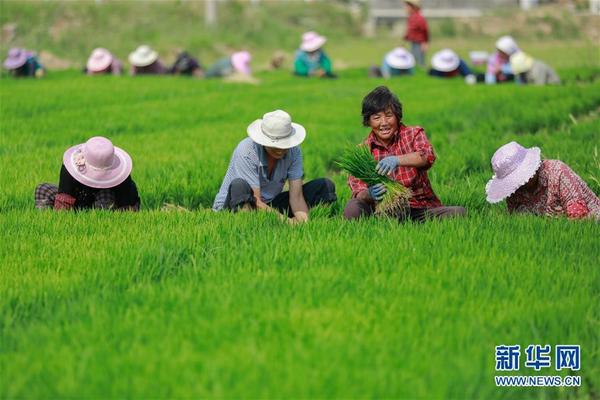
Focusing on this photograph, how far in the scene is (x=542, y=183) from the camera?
4984 millimetres

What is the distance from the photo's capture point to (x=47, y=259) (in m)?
4.18

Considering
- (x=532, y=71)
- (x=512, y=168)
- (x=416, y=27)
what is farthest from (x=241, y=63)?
(x=512, y=168)

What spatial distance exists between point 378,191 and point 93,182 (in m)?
1.58

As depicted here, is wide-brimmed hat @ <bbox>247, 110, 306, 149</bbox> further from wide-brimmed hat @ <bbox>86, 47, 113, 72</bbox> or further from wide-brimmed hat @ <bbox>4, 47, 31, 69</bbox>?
wide-brimmed hat @ <bbox>86, 47, 113, 72</bbox>

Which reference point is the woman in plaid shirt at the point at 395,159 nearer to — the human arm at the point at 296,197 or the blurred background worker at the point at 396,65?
the human arm at the point at 296,197

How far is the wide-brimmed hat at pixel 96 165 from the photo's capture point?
509 cm

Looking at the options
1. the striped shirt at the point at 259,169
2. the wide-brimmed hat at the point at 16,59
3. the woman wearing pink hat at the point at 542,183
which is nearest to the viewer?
the woman wearing pink hat at the point at 542,183

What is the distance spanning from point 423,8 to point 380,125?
25137mm

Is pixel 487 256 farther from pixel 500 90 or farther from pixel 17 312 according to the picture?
pixel 500 90

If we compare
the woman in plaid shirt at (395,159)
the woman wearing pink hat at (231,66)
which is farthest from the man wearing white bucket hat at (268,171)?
the woman wearing pink hat at (231,66)

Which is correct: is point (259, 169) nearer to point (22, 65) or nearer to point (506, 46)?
point (506, 46)

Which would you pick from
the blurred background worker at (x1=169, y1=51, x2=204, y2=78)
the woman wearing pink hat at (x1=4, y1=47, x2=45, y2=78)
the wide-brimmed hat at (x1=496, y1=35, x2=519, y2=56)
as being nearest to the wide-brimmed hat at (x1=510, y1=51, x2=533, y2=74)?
the wide-brimmed hat at (x1=496, y1=35, x2=519, y2=56)

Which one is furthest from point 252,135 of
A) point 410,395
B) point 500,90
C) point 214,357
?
point 500,90

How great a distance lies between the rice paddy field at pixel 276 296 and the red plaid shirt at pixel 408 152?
0.33m
